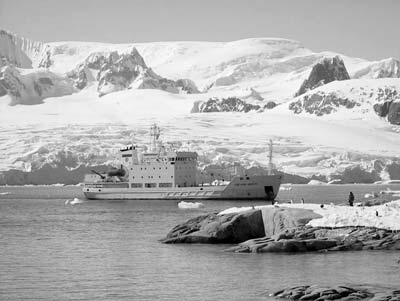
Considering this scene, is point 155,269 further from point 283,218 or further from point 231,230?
point 283,218

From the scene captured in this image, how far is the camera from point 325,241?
3812 cm

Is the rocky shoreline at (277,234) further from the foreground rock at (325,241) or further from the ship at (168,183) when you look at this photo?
the ship at (168,183)

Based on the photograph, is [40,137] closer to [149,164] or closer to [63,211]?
[149,164]

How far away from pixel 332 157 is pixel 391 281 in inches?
5340

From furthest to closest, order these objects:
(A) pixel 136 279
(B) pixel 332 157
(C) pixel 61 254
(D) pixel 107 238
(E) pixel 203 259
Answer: (B) pixel 332 157 → (D) pixel 107 238 → (C) pixel 61 254 → (E) pixel 203 259 → (A) pixel 136 279

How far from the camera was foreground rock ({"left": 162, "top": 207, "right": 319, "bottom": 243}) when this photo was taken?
4119 cm

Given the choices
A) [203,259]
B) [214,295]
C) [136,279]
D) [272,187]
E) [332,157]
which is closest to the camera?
[214,295]

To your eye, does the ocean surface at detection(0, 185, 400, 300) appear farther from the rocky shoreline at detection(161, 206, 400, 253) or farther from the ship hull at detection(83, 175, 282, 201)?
the ship hull at detection(83, 175, 282, 201)

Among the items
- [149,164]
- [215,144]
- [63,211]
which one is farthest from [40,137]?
[63,211]

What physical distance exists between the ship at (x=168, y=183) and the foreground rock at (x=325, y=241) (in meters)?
54.9

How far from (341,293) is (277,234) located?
12861 millimetres

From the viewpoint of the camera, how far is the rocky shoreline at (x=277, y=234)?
3788 centimetres

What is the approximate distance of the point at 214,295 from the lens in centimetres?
2966

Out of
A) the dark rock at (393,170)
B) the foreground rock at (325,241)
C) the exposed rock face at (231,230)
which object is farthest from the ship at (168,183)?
the dark rock at (393,170)
